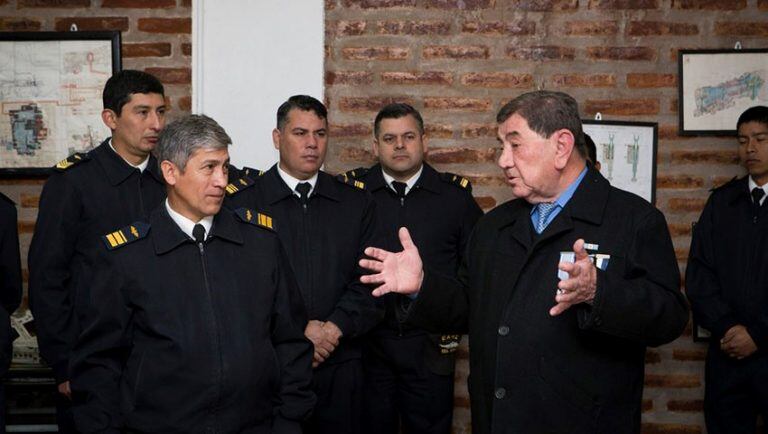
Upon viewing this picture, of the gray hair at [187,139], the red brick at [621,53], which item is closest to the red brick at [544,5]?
the red brick at [621,53]

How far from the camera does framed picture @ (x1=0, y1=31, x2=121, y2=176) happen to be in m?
3.87

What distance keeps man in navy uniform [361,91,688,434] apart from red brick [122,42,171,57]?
205cm

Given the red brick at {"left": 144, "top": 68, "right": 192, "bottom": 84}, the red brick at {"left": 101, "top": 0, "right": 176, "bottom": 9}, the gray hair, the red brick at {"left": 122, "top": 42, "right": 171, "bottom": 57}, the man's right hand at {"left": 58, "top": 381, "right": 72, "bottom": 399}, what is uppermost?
the red brick at {"left": 101, "top": 0, "right": 176, "bottom": 9}

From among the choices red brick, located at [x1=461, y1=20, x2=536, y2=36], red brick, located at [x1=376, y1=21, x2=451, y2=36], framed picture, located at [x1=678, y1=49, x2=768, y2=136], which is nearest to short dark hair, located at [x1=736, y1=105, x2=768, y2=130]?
framed picture, located at [x1=678, y1=49, x2=768, y2=136]

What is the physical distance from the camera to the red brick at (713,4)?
3.89 metres

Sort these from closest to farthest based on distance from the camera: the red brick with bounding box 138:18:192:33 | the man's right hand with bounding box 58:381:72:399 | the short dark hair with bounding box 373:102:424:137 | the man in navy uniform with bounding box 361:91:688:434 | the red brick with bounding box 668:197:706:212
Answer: the man in navy uniform with bounding box 361:91:688:434, the man's right hand with bounding box 58:381:72:399, the short dark hair with bounding box 373:102:424:137, the red brick with bounding box 138:18:192:33, the red brick with bounding box 668:197:706:212

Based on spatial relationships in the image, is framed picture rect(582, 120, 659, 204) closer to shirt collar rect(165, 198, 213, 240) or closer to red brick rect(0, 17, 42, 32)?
shirt collar rect(165, 198, 213, 240)

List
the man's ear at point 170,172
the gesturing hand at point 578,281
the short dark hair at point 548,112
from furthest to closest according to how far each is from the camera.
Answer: the man's ear at point 170,172 < the short dark hair at point 548,112 < the gesturing hand at point 578,281

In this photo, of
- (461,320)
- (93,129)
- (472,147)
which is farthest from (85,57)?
(461,320)

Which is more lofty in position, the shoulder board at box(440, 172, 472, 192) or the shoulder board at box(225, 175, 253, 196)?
the shoulder board at box(440, 172, 472, 192)

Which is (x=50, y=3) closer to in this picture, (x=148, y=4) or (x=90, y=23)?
(x=90, y=23)

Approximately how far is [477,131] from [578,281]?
210 cm

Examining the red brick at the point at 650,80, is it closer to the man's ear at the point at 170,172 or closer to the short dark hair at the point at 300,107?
the short dark hair at the point at 300,107

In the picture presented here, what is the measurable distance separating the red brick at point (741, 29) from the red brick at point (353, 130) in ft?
5.37
